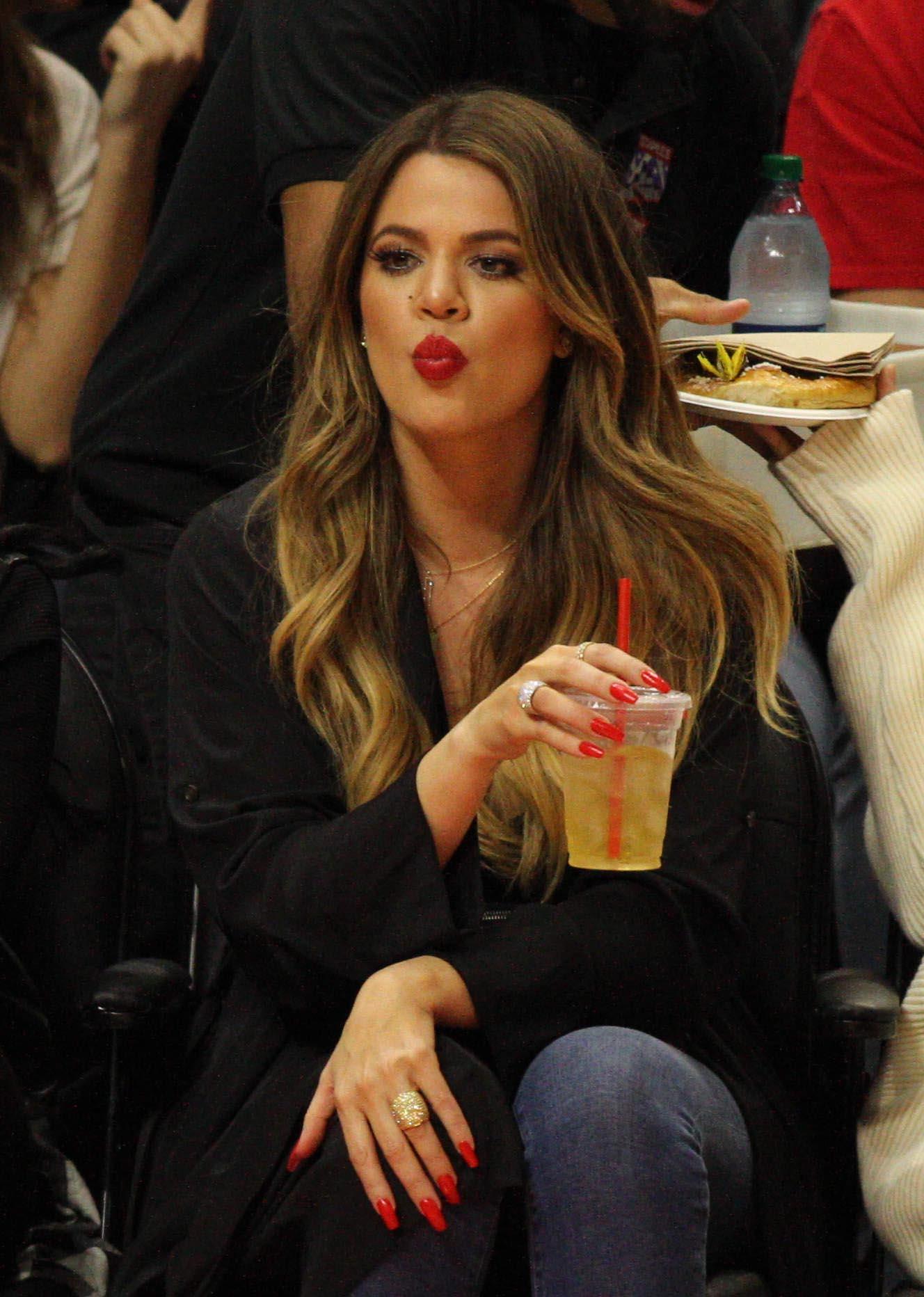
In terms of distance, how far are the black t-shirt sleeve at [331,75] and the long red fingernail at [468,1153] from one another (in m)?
1.23

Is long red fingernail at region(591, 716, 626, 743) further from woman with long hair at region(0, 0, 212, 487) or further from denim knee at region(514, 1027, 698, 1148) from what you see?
woman with long hair at region(0, 0, 212, 487)

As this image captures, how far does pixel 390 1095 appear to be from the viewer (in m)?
1.72

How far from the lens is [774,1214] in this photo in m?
1.92

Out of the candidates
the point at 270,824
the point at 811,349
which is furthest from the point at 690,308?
the point at 270,824

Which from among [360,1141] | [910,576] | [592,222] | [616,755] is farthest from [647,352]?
[360,1141]

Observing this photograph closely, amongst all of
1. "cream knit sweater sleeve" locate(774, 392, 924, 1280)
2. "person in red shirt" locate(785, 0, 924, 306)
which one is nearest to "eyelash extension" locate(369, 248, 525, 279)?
"cream knit sweater sleeve" locate(774, 392, 924, 1280)

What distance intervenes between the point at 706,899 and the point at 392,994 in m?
0.39

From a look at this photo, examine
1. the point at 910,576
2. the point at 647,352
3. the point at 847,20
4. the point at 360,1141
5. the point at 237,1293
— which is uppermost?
the point at 847,20

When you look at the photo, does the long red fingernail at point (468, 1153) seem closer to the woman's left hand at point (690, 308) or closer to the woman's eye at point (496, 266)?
the woman's eye at point (496, 266)

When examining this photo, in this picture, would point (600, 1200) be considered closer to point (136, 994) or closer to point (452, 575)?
point (136, 994)

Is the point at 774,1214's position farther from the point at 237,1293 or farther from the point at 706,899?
the point at 237,1293

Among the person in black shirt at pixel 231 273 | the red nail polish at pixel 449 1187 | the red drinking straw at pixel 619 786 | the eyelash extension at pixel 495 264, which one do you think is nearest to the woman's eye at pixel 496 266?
the eyelash extension at pixel 495 264

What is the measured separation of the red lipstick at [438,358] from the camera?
2008 mm

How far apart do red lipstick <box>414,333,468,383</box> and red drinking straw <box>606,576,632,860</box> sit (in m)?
0.40
